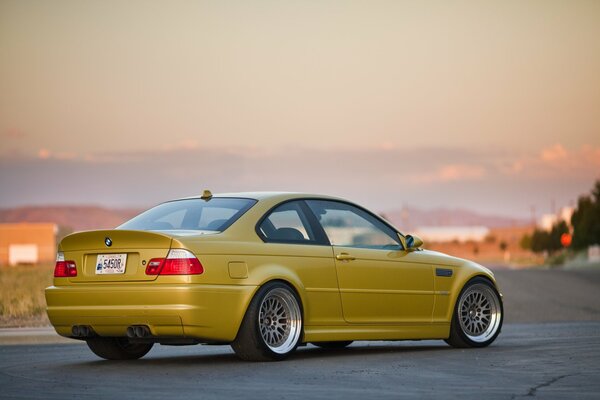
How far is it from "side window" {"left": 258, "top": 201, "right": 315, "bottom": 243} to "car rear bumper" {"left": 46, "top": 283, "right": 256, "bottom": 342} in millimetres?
770

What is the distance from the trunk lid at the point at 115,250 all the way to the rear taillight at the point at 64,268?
5 cm

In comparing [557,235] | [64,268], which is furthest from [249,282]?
[557,235]

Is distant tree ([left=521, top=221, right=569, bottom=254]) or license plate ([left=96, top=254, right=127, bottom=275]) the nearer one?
license plate ([left=96, top=254, right=127, bottom=275])

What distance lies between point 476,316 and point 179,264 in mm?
3982

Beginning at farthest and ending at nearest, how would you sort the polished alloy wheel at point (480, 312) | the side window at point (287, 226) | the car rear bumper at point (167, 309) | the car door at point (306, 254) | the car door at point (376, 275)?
the polished alloy wheel at point (480, 312) → the car door at point (376, 275) → the side window at point (287, 226) → the car door at point (306, 254) → the car rear bumper at point (167, 309)

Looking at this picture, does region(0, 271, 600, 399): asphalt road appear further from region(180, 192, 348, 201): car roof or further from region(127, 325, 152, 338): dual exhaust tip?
region(180, 192, 348, 201): car roof

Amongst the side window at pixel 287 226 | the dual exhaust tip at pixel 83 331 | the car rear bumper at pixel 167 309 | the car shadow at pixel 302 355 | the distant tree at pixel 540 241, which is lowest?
the distant tree at pixel 540 241

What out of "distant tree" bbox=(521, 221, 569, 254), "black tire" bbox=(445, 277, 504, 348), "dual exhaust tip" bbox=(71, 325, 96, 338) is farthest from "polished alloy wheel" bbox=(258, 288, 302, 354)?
"distant tree" bbox=(521, 221, 569, 254)

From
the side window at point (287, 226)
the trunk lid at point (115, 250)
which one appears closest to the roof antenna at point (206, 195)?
the side window at point (287, 226)

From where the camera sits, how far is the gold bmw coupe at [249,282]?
10281 mm

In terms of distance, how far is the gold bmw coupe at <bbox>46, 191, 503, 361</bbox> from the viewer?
10.3 meters

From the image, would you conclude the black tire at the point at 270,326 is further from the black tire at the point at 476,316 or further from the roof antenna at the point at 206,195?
the black tire at the point at 476,316

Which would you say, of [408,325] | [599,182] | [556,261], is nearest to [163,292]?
[408,325]

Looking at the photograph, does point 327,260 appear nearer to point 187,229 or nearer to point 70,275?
point 187,229
